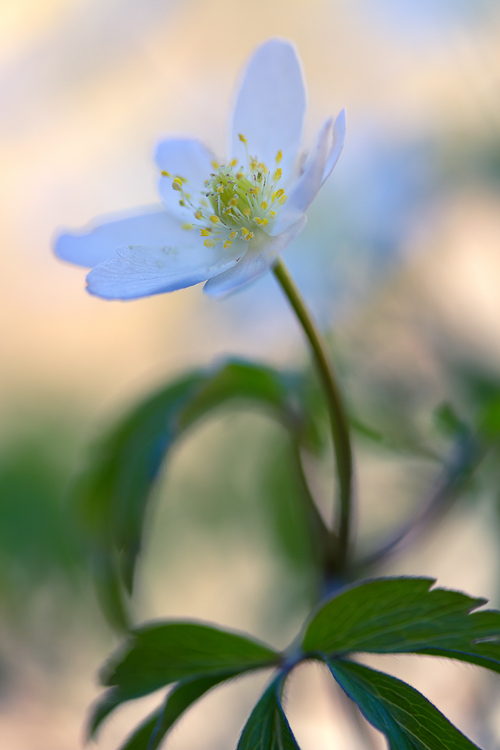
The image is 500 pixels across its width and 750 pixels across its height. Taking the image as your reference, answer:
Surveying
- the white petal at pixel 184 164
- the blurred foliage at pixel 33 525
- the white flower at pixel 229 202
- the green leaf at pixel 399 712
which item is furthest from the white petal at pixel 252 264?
the blurred foliage at pixel 33 525

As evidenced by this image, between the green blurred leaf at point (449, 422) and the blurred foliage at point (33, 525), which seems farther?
the blurred foliage at point (33, 525)

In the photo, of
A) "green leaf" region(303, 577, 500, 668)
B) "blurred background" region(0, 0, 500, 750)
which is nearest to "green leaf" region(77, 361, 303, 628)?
"blurred background" region(0, 0, 500, 750)

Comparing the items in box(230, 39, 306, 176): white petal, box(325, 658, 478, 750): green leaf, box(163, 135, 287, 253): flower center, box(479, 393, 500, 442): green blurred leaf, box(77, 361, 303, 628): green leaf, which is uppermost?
box(230, 39, 306, 176): white petal

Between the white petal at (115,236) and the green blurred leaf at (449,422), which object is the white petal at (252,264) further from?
the green blurred leaf at (449,422)

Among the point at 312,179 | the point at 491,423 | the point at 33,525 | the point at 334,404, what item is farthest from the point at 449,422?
the point at 33,525

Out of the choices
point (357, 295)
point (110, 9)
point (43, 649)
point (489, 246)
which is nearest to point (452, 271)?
point (489, 246)

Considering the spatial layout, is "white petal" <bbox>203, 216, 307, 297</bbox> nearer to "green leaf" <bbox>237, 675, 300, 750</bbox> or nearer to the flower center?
the flower center

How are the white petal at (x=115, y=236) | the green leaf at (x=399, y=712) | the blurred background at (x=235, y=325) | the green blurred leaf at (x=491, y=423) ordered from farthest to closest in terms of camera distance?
the blurred background at (x=235, y=325) → the green blurred leaf at (x=491, y=423) → the white petal at (x=115, y=236) → the green leaf at (x=399, y=712)

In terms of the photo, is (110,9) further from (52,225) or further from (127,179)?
(52,225)
